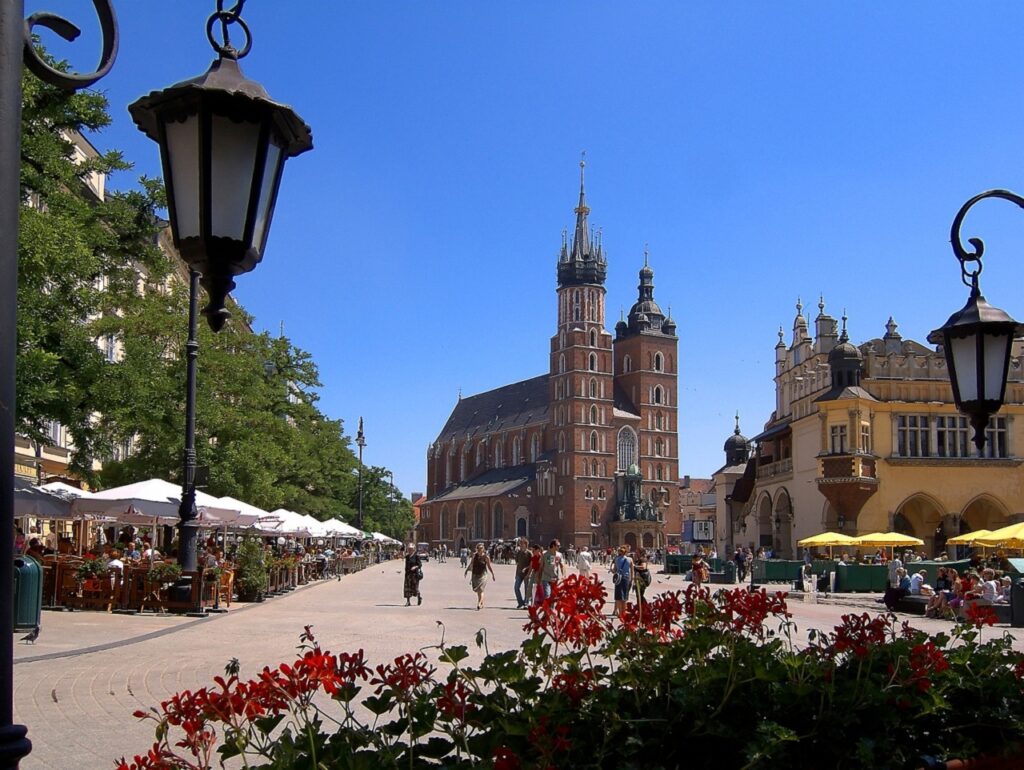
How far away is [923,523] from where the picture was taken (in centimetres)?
5106

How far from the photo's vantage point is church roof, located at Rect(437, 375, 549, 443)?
135 m

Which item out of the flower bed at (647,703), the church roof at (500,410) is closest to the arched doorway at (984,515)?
the flower bed at (647,703)

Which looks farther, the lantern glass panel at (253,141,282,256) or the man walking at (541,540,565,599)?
the man walking at (541,540,565,599)

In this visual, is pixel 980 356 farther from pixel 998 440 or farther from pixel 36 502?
pixel 998 440

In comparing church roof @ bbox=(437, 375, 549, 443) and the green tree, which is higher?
church roof @ bbox=(437, 375, 549, 443)

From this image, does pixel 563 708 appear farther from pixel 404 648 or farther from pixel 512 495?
pixel 512 495

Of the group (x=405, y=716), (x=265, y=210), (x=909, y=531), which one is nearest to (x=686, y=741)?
(x=405, y=716)

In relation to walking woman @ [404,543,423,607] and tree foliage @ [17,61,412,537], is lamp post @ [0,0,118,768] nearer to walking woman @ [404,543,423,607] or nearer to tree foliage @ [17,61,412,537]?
tree foliage @ [17,61,412,537]

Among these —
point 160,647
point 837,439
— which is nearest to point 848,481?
point 837,439

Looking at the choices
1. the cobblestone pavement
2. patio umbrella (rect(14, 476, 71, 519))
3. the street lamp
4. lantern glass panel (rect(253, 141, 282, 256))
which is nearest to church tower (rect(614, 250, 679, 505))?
the cobblestone pavement

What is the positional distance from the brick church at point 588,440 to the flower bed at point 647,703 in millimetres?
107636

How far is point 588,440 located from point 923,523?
67.7 m

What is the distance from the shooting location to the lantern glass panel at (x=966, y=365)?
23.9 feet

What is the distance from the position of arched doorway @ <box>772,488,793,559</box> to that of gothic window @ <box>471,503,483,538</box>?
72530mm
